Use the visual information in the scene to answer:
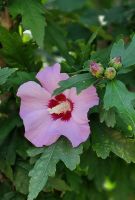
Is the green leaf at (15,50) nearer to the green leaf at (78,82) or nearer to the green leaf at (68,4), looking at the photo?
the green leaf at (78,82)

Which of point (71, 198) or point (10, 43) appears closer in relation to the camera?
point (10, 43)

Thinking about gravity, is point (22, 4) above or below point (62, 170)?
above

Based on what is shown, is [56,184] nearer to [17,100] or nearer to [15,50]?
[17,100]

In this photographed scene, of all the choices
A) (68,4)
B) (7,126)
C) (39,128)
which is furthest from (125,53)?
(68,4)

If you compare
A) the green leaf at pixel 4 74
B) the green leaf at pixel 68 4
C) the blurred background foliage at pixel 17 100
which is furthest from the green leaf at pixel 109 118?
the green leaf at pixel 68 4

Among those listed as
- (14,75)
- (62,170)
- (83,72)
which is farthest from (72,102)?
(62,170)

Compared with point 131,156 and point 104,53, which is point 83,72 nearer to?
point 104,53
